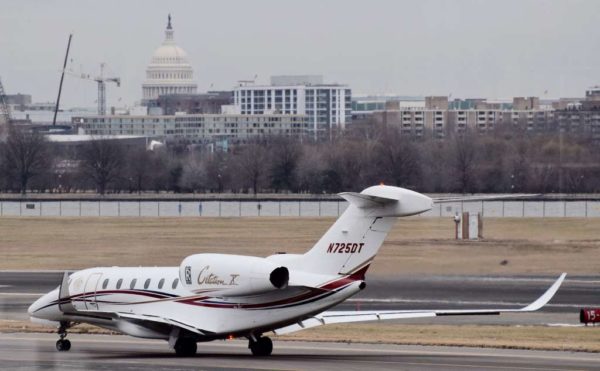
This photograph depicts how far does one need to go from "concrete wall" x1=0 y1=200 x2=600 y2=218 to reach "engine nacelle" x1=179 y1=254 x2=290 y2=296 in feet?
232

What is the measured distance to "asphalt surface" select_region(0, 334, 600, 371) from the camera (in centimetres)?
3909

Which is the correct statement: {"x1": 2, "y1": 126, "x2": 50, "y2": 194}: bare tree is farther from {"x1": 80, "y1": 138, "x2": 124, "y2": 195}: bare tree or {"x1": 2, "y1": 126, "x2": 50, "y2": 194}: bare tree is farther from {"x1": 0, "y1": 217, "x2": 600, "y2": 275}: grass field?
{"x1": 0, "y1": 217, "x2": 600, "y2": 275}: grass field

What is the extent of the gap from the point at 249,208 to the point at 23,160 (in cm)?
5335

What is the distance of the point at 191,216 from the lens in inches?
4658

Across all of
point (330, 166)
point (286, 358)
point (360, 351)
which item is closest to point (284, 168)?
point (330, 166)

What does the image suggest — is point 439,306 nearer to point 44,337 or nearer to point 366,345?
point 366,345

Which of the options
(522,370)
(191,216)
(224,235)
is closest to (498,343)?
(522,370)

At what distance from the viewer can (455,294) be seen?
198 ft

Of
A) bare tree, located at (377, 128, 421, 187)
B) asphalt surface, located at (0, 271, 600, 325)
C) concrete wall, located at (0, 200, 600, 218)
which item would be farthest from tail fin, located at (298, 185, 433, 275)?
bare tree, located at (377, 128, 421, 187)

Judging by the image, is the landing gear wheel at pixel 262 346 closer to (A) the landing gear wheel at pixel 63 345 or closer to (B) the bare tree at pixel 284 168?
(A) the landing gear wheel at pixel 63 345

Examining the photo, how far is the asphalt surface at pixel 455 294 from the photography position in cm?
5347

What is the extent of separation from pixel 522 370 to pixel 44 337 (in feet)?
58.1

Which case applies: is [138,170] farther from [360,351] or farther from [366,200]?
[366,200]

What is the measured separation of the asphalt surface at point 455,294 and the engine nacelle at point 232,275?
13.1 meters
